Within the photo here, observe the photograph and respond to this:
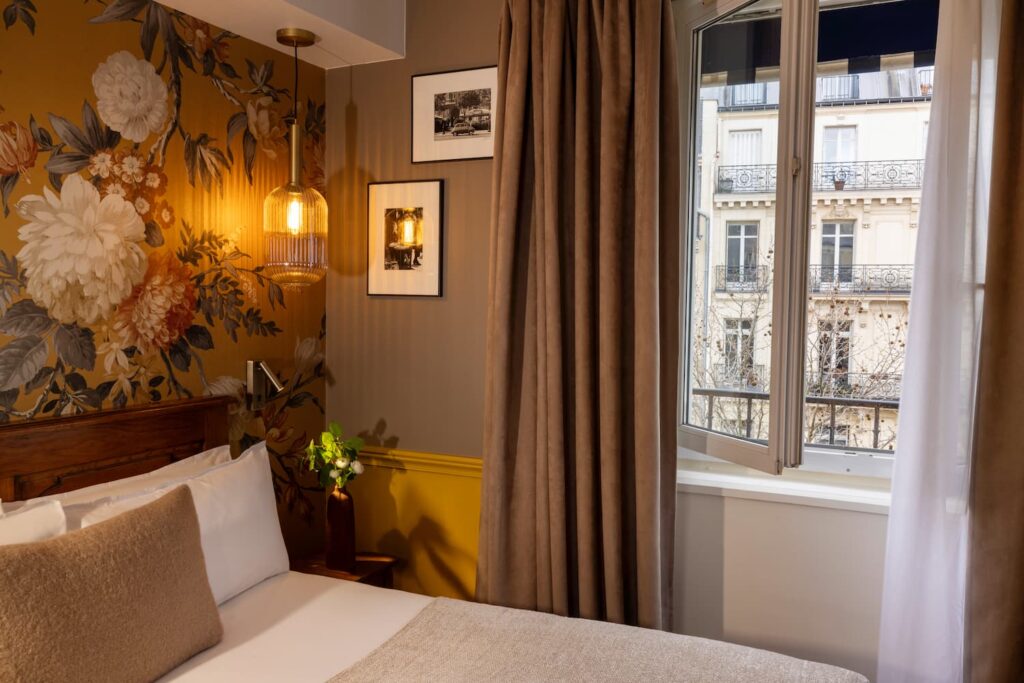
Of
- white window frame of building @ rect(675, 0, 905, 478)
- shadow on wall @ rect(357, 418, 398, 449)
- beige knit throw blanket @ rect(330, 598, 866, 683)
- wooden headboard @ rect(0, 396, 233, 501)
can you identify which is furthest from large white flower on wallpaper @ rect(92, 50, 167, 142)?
white window frame of building @ rect(675, 0, 905, 478)

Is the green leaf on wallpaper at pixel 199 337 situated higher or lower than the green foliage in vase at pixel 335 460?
higher

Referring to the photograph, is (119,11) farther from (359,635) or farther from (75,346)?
(359,635)

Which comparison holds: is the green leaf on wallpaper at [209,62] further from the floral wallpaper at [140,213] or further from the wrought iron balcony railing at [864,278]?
the wrought iron balcony railing at [864,278]

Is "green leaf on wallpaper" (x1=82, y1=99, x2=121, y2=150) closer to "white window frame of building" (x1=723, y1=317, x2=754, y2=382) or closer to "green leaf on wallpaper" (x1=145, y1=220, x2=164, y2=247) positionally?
"green leaf on wallpaper" (x1=145, y1=220, x2=164, y2=247)

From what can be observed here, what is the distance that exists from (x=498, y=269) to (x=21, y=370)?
4.41 feet

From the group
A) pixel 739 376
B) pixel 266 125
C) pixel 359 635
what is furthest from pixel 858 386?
pixel 266 125

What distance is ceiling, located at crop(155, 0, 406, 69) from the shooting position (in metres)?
2.24

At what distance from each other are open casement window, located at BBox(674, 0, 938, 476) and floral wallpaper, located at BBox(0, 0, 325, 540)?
1.45 metres

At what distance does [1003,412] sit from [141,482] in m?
2.20

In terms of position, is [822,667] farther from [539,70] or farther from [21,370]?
[21,370]

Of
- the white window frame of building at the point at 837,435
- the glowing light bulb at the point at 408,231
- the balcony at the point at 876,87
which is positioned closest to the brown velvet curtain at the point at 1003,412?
the balcony at the point at 876,87

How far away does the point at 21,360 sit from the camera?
6.02 ft

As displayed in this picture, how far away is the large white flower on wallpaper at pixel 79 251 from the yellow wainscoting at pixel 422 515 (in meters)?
1.16

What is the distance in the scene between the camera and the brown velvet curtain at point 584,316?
2211 mm
